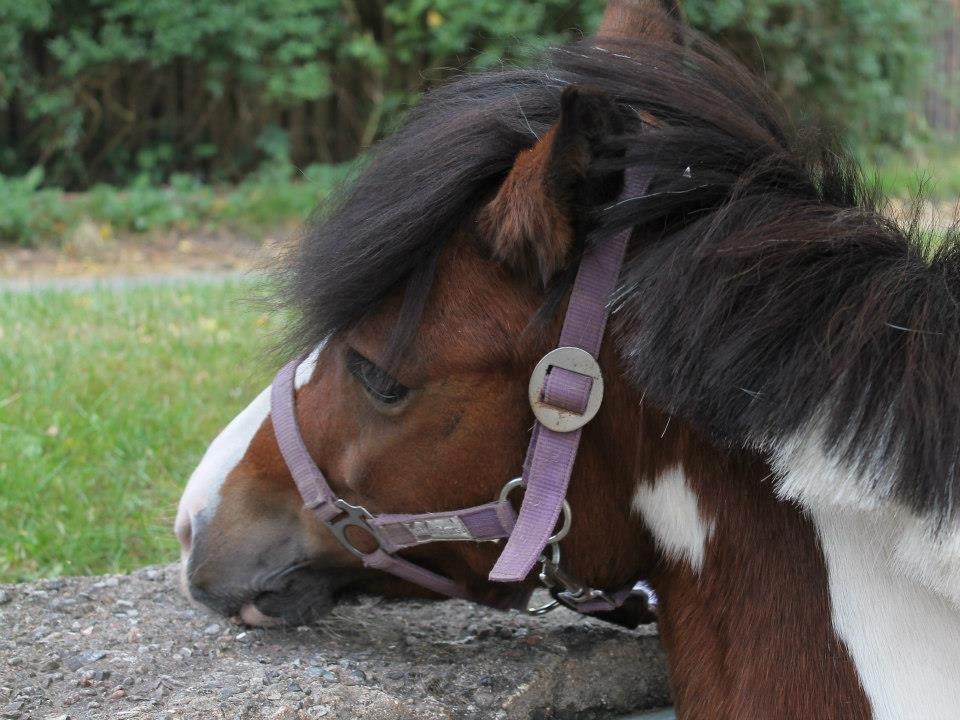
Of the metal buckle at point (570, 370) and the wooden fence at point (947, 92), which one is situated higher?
the wooden fence at point (947, 92)

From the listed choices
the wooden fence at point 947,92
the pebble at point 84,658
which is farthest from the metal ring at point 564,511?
the wooden fence at point 947,92

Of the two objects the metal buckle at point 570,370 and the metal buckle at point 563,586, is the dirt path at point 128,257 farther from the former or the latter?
the metal buckle at point 570,370

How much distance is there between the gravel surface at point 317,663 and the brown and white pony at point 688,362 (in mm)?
376

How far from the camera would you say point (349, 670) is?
212 cm

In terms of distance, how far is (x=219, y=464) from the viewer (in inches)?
80.2

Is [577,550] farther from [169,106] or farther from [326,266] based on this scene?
[169,106]

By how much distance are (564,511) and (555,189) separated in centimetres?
49

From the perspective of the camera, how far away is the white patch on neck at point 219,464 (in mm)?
2023

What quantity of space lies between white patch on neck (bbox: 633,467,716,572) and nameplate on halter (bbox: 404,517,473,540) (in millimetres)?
279

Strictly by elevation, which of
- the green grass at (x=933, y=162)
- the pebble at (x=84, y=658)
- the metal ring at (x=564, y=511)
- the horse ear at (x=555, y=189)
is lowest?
the pebble at (x=84, y=658)

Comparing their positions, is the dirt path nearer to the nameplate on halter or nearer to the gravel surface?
the gravel surface

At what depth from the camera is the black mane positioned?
1.49 m

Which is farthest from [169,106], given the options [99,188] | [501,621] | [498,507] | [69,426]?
[498,507]

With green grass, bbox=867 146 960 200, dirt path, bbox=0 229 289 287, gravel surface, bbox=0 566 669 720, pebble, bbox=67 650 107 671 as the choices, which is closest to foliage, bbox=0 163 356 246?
dirt path, bbox=0 229 289 287
